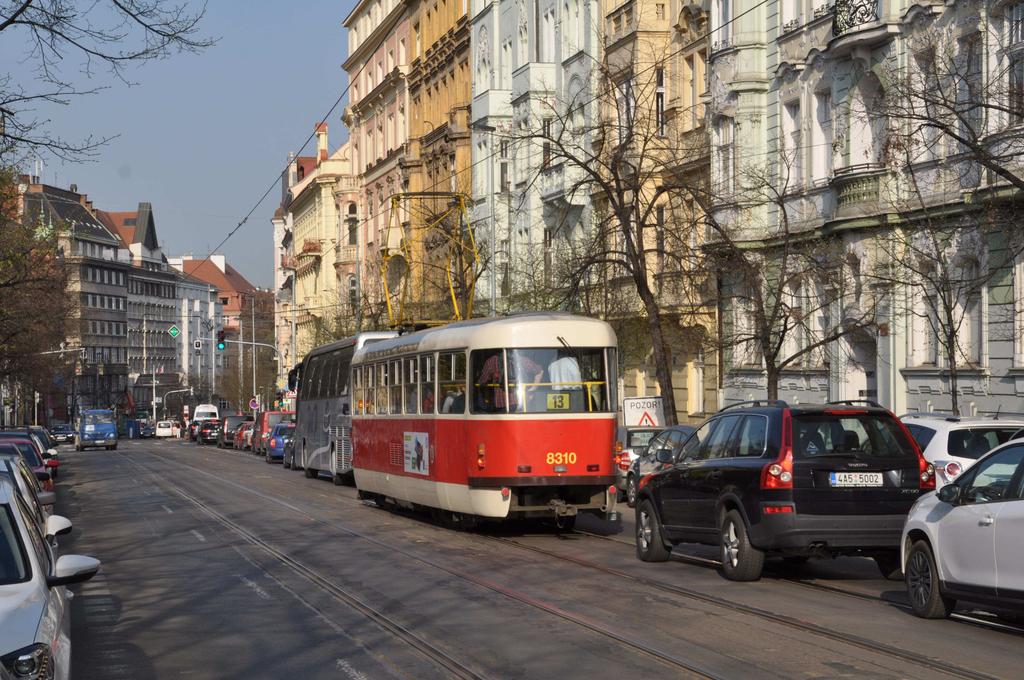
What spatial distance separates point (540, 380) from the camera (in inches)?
824

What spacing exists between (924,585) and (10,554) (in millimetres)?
7557

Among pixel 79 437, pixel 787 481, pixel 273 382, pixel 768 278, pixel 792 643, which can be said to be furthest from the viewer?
pixel 273 382

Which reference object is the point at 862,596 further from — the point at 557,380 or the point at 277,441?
the point at 277,441

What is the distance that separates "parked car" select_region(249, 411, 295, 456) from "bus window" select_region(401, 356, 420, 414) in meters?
36.6

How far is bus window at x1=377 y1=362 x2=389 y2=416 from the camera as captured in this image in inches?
1021

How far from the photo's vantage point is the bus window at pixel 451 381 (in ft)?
70.2

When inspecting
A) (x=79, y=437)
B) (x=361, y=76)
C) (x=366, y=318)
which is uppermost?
(x=361, y=76)

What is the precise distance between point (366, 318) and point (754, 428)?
175 ft

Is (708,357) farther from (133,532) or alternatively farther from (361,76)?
(361,76)

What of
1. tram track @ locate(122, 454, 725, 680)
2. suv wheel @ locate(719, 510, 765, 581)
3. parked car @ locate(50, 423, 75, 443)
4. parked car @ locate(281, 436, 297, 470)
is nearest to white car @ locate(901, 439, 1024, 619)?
suv wheel @ locate(719, 510, 765, 581)

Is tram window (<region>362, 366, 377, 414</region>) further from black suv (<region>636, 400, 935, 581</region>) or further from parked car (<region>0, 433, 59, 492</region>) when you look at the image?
black suv (<region>636, 400, 935, 581</region>)

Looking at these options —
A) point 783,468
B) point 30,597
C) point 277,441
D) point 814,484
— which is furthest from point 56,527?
point 277,441

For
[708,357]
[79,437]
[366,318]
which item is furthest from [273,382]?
[708,357]

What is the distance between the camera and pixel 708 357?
129ft
